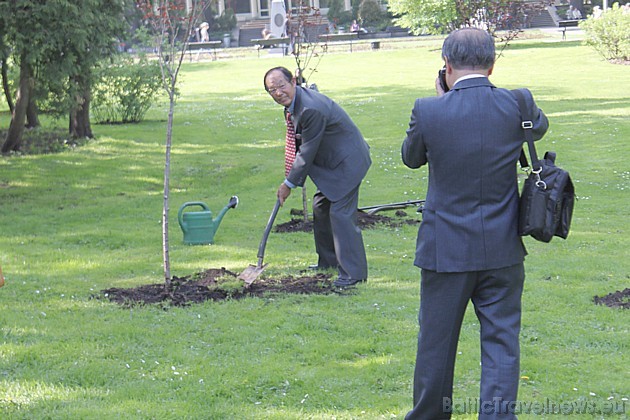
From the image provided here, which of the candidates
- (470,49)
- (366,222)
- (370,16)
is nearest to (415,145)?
(470,49)

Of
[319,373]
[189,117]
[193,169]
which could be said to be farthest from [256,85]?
[319,373]

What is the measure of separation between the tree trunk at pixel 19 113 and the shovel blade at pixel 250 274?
333 inches

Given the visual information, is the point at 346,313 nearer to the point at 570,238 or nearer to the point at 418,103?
the point at 418,103

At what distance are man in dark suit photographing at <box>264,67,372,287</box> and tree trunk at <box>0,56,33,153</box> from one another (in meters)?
8.79

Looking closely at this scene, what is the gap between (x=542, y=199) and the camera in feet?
12.7

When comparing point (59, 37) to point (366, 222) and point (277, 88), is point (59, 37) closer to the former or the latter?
point (366, 222)

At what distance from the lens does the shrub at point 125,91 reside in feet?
70.1

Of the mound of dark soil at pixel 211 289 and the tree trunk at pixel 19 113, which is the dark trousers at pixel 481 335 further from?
the tree trunk at pixel 19 113

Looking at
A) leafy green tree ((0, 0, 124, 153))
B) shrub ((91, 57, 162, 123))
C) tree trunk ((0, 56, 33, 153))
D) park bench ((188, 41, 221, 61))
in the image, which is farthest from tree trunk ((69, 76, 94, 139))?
park bench ((188, 41, 221, 61))

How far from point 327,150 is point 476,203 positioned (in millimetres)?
3637

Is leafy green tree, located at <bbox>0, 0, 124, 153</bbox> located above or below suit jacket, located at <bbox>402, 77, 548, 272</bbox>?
above

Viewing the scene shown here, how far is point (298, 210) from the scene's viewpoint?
1167cm

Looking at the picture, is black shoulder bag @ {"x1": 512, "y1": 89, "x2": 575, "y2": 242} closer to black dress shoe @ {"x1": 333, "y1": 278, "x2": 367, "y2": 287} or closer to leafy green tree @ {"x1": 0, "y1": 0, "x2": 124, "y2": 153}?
black dress shoe @ {"x1": 333, "y1": 278, "x2": 367, "y2": 287}

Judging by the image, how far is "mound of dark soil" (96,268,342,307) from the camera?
729cm
